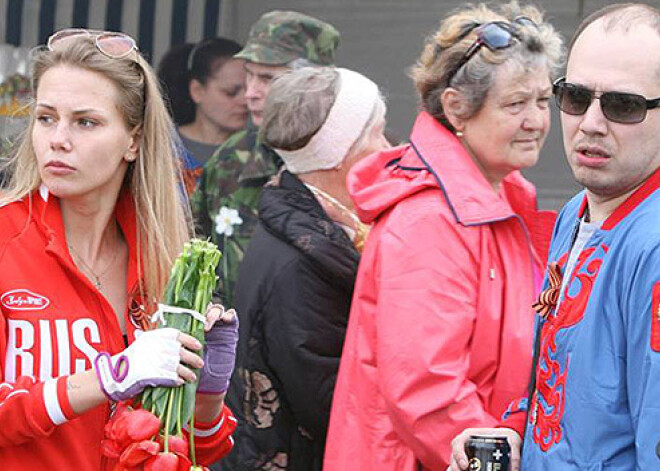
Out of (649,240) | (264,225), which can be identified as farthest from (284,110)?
(649,240)

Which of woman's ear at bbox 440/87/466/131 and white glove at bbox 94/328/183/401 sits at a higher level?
woman's ear at bbox 440/87/466/131

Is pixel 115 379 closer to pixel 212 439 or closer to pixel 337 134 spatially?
pixel 212 439

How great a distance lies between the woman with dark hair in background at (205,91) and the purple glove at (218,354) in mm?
2932

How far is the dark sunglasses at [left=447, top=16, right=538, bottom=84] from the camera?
3613 millimetres

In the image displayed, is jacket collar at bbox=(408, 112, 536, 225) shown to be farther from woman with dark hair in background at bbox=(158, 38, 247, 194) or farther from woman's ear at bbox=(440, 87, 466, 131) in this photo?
woman with dark hair in background at bbox=(158, 38, 247, 194)

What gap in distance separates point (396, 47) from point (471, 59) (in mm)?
1955

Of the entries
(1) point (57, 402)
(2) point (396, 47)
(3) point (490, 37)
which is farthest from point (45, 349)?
(2) point (396, 47)

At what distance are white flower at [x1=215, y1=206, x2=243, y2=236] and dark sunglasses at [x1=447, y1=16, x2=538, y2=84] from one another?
1498mm

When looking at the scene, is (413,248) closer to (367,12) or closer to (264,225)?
(264,225)

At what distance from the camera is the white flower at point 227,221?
16.3ft

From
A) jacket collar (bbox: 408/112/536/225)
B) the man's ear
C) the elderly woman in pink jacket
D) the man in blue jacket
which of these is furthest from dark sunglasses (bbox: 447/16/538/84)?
the man's ear

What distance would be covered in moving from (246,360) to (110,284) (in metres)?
1.09

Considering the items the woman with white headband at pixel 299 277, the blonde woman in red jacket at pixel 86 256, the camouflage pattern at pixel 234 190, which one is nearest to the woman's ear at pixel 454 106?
the woman with white headband at pixel 299 277

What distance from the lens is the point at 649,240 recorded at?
2.37m
